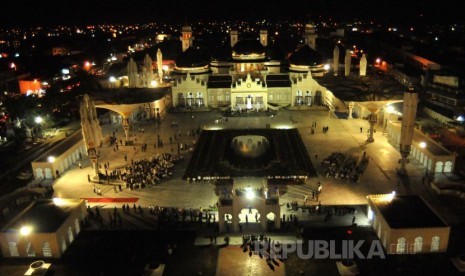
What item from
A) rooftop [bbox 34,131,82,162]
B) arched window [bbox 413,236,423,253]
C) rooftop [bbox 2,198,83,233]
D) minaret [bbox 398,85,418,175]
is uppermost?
minaret [bbox 398,85,418,175]

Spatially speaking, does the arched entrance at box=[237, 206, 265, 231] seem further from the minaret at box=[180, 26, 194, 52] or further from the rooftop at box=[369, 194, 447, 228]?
the minaret at box=[180, 26, 194, 52]

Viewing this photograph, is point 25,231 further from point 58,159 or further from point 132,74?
point 132,74

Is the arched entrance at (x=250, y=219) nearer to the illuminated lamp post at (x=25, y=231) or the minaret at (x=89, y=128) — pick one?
the illuminated lamp post at (x=25, y=231)

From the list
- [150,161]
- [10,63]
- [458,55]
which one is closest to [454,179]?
[150,161]

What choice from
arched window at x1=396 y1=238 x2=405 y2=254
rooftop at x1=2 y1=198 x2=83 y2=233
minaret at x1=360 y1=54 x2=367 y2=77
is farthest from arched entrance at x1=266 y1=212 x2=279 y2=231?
minaret at x1=360 y1=54 x2=367 y2=77

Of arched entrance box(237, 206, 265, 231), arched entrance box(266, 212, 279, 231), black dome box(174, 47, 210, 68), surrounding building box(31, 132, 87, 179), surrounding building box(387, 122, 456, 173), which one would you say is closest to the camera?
arched entrance box(266, 212, 279, 231)

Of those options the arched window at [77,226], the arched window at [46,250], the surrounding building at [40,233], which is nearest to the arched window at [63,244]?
the surrounding building at [40,233]
